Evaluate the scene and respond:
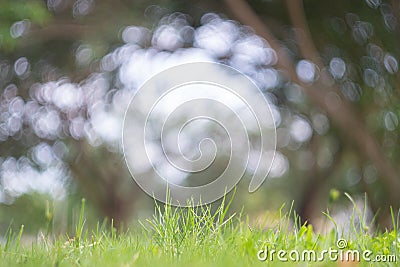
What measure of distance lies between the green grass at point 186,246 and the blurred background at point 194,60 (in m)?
2.71

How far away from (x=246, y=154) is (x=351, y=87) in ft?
14.6

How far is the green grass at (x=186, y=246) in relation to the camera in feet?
6.28

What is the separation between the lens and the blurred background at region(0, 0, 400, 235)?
7.40 meters

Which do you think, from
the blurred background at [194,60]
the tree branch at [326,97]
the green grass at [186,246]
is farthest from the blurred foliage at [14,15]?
the green grass at [186,246]

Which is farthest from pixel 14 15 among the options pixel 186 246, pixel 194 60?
pixel 186 246

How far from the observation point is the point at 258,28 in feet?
22.6

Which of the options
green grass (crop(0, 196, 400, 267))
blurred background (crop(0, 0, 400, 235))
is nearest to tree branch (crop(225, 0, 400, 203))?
blurred background (crop(0, 0, 400, 235))

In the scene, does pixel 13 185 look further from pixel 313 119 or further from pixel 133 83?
pixel 313 119

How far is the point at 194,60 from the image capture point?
8.34 m

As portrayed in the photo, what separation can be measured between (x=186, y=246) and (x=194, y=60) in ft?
20.8

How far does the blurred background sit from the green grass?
2.71 meters

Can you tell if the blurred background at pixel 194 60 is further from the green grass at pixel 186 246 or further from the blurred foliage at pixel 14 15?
the green grass at pixel 186 246

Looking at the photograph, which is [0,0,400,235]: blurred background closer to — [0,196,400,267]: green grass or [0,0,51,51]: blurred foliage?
[0,0,51,51]: blurred foliage

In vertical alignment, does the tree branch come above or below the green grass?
below
